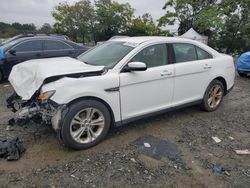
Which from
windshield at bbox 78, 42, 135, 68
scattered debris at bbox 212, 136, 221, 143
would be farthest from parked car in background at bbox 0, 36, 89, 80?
scattered debris at bbox 212, 136, 221, 143

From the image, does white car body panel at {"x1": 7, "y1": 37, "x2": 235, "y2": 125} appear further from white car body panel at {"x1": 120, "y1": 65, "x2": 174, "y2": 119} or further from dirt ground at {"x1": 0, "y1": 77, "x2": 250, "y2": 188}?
dirt ground at {"x1": 0, "y1": 77, "x2": 250, "y2": 188}

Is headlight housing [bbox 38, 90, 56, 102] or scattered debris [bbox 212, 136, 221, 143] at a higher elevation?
headlight housing [bbox 38, 90, 56, 102]

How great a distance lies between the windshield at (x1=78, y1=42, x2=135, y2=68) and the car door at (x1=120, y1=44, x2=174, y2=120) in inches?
9.4

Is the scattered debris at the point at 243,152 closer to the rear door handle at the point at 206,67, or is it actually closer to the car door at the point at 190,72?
the car door at the point at 190,72

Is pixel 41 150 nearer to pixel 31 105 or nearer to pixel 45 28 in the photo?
pixel 31 105

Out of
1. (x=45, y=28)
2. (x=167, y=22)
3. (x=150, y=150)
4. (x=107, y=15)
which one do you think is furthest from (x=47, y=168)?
(x=45, y=28)

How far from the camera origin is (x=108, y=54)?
4129mm

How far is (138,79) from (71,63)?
115 cm

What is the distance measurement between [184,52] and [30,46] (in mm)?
5453

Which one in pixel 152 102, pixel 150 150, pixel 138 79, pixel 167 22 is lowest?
pixel 150 150

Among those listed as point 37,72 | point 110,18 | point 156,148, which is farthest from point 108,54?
point 110,18

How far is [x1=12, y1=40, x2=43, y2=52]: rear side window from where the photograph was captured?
25.2 ft

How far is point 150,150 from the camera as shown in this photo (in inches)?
140

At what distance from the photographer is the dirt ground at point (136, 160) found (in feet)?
9.42
